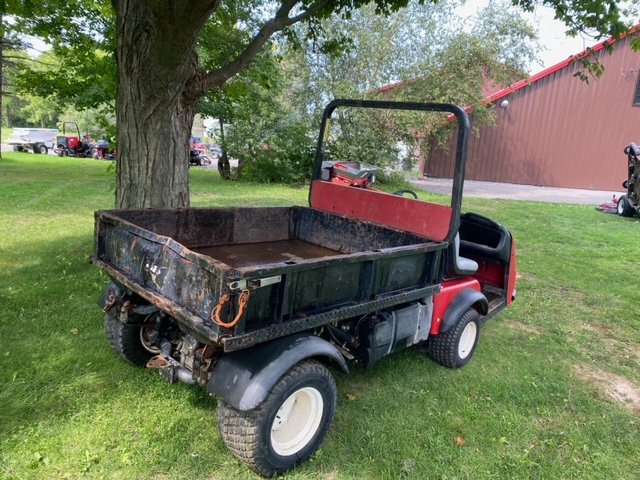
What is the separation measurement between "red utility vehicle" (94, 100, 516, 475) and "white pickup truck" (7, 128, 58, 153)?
104ft

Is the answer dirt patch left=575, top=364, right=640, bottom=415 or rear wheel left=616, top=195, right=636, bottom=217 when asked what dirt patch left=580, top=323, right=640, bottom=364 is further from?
rear wheel left=616, top=195, right=636, bottom=217

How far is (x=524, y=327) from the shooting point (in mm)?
5043

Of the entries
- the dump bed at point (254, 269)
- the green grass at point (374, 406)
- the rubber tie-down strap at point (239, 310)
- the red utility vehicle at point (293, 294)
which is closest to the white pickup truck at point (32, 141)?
the green grass at point (374, 406)

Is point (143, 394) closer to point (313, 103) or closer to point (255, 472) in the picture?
point (255, 472)

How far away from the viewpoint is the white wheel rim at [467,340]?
13.1 feet

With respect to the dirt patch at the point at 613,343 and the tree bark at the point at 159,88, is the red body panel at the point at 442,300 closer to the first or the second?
the dirt patch at the point at 613,343

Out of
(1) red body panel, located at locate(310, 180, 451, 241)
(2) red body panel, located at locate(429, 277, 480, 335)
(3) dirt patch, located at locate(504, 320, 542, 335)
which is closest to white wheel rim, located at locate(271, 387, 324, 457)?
(2) red body panel, located at locate(429, 277, 480, 335)

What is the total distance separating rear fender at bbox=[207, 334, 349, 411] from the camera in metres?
2.38

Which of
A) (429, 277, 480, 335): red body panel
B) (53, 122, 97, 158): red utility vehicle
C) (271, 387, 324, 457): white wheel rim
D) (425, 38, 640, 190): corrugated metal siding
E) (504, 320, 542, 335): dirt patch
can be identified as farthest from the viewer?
(53, 122, 97, 158): red utility vehicle

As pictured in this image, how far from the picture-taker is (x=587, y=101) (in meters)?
21.2

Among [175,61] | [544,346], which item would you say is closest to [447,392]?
[544,346]

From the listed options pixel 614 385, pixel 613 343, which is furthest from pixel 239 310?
pixel 613 343

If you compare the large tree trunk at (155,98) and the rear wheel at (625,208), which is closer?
the large tree trunk at (155,98)

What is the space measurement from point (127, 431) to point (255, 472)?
0.84 m
